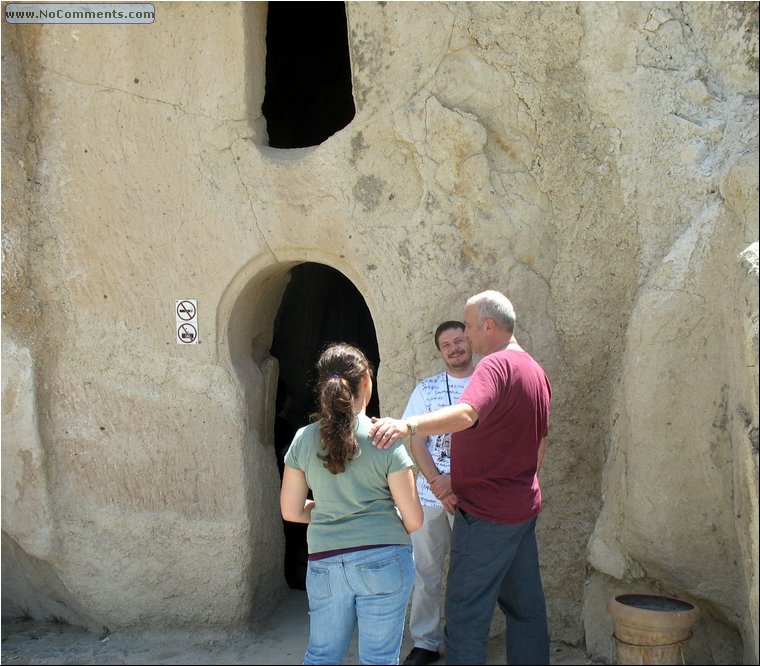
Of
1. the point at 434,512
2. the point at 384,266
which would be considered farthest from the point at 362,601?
the point at 384,266

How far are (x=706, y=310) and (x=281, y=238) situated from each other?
2.19m

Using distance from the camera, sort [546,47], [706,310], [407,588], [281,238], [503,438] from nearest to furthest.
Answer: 1. [407,588]
2. [503,438]
3. [706,310]
4. [546,47]
5. [281,238]

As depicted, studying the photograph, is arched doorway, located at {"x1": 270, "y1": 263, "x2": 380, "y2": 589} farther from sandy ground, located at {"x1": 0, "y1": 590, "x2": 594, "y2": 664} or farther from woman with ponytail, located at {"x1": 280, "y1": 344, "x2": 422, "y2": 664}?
woman with ponytail, located at {"x1": 280, "y1": 344, "x2": 422, "y2": 664}

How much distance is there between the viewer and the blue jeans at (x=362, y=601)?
307cm

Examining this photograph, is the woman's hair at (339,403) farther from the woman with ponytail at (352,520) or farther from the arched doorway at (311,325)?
the arched doorway at (311,325)

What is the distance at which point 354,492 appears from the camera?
3086mm

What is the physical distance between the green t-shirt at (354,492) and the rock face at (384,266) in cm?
134

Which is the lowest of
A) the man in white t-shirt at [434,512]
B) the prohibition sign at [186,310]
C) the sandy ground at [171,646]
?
the sandy ground at [171,646]

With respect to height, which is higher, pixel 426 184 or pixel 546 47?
pixel 546 47

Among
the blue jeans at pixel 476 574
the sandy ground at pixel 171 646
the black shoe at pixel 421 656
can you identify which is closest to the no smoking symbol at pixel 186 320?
the sandy ground at pixel 171 646

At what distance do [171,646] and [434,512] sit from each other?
1.78 m

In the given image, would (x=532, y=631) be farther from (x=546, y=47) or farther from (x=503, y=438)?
(x=546, y=47)

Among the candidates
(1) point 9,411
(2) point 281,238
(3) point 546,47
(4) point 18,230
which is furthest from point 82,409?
(3) point 546,47

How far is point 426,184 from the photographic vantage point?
→ 4.65m
